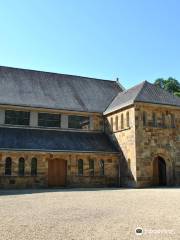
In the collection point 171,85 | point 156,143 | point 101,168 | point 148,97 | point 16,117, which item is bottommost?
point 101,168

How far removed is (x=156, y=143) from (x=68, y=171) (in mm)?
7324

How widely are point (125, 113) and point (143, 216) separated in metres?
16.5

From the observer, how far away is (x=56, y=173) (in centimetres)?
2455

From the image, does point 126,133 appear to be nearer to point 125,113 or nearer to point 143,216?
point 125,113

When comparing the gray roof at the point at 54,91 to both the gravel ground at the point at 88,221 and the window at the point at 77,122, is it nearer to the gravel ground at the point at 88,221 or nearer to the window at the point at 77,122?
the window at the point at 77,122

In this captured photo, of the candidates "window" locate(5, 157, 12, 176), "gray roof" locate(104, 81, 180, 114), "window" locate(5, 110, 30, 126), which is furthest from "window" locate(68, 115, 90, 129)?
"window" locate(5, 157, 12, 176)

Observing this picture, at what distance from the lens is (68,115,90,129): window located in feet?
93.8

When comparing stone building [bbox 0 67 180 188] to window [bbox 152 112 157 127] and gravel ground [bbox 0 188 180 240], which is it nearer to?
window [bbox 152 112 157 127]

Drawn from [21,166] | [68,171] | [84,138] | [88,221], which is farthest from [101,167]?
[88,221]

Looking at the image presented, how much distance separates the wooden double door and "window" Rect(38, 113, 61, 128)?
13.8 feet

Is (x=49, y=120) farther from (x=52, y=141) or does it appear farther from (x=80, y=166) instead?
(x=80, y=166)

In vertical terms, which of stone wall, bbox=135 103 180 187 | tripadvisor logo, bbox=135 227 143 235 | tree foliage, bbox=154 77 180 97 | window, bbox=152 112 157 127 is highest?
tree foliage, bbox=154 77 180 97

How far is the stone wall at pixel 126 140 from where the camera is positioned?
24.6m

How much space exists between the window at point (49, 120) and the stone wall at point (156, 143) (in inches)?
290
